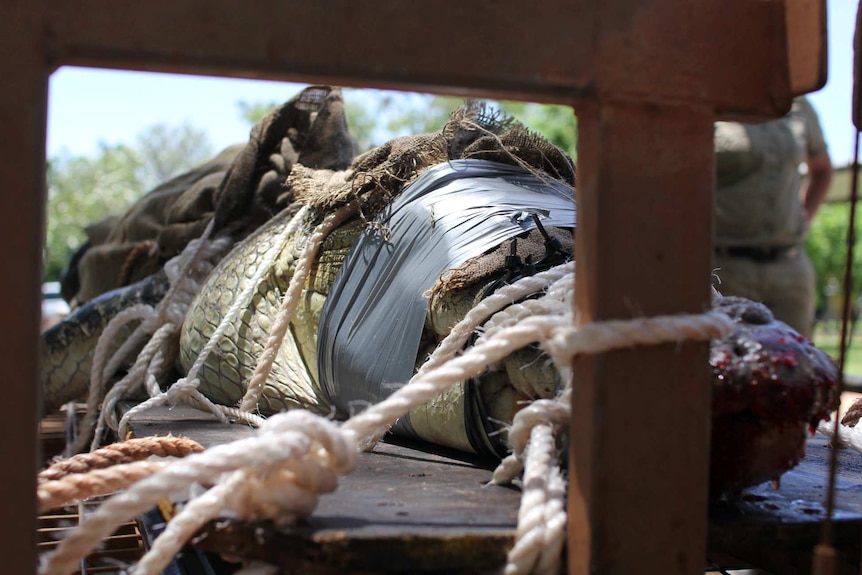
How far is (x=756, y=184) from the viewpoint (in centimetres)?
712

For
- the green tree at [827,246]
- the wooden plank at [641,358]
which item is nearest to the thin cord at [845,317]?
the wooden plank at [641,358]

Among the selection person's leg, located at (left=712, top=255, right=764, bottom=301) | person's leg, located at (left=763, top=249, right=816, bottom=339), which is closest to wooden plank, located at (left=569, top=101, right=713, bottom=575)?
person's leg, located at (left=712, top=255, right=764, bottom=301)

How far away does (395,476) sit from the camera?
1.65 metres

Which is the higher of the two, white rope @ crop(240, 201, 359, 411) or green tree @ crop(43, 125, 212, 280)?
green tree @ crop(43, 125, 212, 280)

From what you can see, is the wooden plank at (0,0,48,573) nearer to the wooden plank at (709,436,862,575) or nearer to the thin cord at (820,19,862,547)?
the wooden plank at (709,436,862,575)

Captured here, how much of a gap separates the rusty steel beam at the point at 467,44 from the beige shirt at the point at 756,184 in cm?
591

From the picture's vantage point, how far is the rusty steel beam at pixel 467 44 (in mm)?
1118

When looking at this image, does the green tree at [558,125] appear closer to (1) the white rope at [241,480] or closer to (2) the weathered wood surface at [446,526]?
(2) the weathered wood surface at [446,526]

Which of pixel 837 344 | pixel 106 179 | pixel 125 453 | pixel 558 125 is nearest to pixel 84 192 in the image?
pixel 106 179

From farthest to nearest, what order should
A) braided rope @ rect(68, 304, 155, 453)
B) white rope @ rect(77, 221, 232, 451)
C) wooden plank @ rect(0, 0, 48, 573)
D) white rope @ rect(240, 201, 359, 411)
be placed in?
braided rope @ rect(68, 304, 155, 453) → white rope @ rect(77, 221, 232, 451) → white rope @ rect(240, 201, 359, 411) → wooden plank @ rect(0, 0, 48, 573)

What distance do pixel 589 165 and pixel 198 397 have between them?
161 cm

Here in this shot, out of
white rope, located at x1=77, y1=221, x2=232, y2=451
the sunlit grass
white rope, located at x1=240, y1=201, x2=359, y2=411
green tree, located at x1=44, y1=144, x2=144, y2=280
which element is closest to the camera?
white rope, located at x1=240, y1=201, x2=359, y2=411

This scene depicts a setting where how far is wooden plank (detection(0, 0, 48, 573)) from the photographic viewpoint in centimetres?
108

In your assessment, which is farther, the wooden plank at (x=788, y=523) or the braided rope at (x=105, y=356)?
the braided rope at (x=105, y=356)
